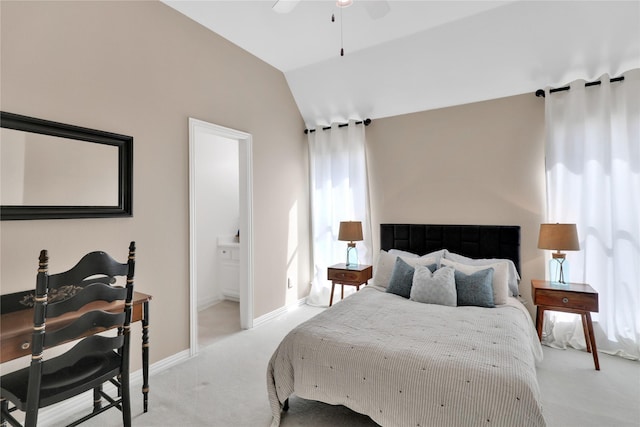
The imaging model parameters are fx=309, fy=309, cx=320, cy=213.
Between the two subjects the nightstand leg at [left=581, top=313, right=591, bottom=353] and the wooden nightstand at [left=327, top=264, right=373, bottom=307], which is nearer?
the nightstand leg at [left=581, top=313, right=591, bottom=353]

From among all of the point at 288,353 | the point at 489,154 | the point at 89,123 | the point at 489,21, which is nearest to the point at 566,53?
the point at 489,21

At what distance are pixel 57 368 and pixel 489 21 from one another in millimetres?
4111

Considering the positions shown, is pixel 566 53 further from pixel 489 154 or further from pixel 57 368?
pixel 57 368

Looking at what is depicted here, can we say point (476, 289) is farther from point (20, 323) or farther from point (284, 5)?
point (20, 323)

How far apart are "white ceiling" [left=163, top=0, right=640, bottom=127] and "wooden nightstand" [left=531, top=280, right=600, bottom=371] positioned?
81.3 inches

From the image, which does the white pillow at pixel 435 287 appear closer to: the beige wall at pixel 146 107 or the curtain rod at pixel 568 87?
the beige wall at pixel 146 107

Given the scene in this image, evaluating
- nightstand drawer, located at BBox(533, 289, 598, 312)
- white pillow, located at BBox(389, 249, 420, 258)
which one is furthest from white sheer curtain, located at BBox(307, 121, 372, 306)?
nightstand drawer, located at BBox(533, 289, 598, 312)

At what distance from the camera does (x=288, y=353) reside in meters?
2.09

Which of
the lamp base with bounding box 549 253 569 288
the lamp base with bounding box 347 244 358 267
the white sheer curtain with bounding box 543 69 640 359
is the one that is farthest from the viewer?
the lamp base with bounding box 347 244 358 267

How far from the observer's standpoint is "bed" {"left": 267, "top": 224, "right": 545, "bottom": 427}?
61.2 inches

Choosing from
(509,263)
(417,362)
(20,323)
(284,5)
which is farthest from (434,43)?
(20,323)

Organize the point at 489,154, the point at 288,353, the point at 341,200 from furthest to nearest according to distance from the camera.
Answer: the point at 341,200, the point at 489,154, the point at 288,353

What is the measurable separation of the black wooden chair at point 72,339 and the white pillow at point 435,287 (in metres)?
2.31

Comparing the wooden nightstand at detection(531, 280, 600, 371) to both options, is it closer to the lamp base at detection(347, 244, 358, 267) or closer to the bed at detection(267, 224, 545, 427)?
the bed at detection(267, 224, 545, 427)
